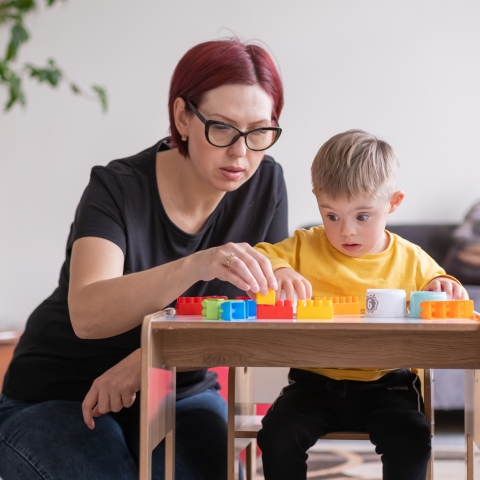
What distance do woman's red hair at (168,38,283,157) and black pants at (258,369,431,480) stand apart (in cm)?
58

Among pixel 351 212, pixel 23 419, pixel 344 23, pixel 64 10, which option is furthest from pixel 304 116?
pixel 23 419

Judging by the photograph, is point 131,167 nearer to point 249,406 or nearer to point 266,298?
point 266,298

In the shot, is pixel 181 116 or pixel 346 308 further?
pixel 181 116

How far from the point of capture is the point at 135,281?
4.02ft

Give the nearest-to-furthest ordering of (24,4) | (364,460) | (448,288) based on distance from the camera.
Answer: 1. (448,288)
2. (24,4)
3. (364,460)

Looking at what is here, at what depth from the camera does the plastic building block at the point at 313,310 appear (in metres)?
1.10

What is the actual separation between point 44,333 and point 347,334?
721 mm

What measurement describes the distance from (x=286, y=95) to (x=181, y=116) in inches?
86.3

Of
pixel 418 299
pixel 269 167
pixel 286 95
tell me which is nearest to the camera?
pixel 418 299

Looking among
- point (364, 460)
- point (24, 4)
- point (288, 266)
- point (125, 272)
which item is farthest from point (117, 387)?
point (364, 460)

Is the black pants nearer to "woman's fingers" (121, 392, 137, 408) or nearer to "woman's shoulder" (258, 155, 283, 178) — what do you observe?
"woman's fingers" (121, 392, 137, 408)

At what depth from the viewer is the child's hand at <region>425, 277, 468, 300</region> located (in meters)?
1.34

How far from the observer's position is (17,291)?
149 inches

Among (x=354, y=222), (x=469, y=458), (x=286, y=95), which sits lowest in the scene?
(x=469, y=458)
